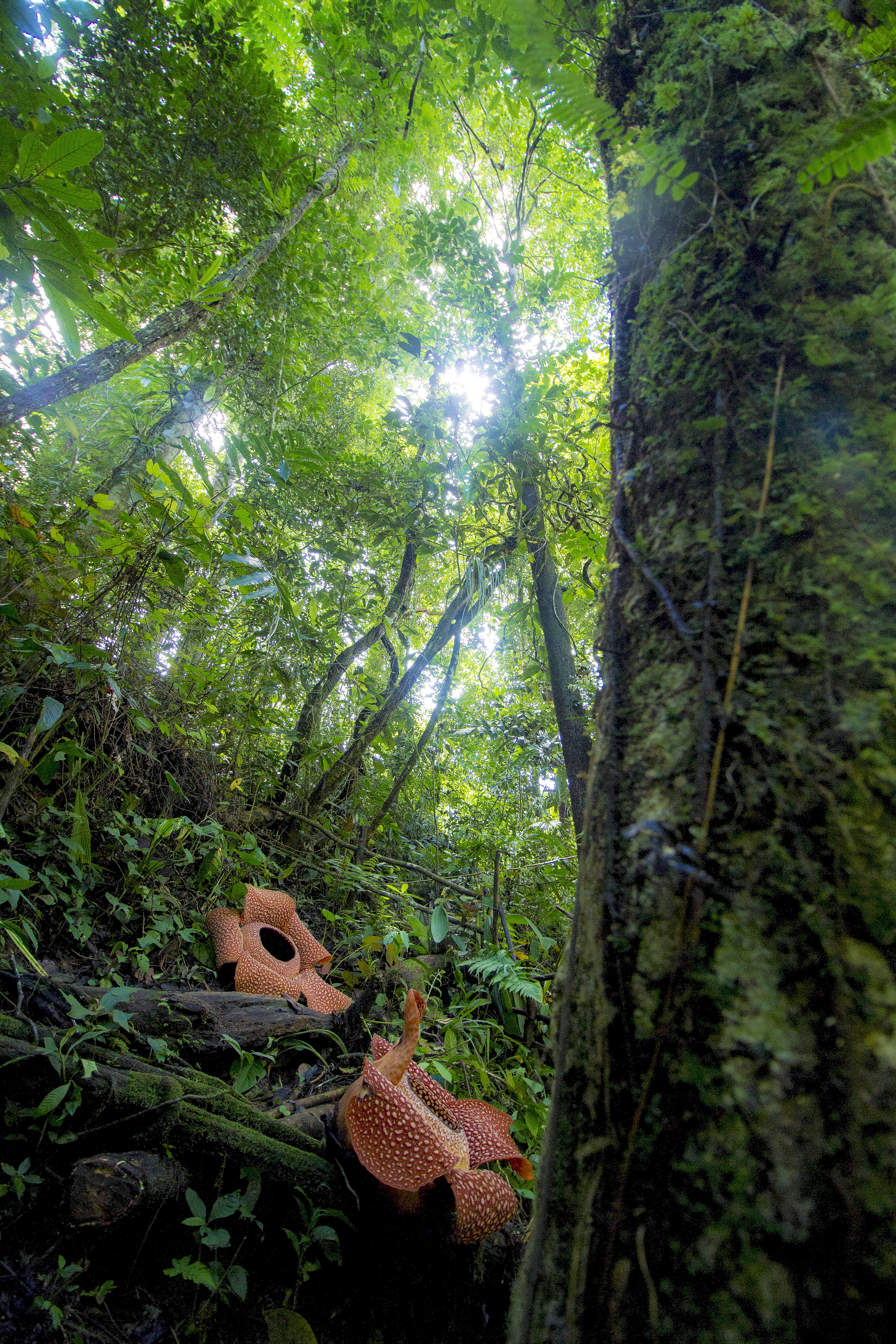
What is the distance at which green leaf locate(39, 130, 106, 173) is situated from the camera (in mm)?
1472

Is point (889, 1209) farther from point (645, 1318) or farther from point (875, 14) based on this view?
point (875, 14)

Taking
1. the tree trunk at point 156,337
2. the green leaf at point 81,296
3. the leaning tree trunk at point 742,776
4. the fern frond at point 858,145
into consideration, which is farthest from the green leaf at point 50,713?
the fern frond at point 858,145

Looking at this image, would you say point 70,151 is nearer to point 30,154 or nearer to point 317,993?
point 30,154

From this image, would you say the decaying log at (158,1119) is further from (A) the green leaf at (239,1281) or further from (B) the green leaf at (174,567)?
(B) the green leaf at (174,567)

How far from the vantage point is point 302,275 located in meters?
4.84

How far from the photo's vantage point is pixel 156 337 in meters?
4.40

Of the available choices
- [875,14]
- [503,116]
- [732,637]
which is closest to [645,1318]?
[732,637]

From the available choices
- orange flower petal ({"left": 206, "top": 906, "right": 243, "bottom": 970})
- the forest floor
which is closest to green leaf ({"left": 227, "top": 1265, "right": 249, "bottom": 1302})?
the forest floor

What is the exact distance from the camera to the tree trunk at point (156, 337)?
352cm

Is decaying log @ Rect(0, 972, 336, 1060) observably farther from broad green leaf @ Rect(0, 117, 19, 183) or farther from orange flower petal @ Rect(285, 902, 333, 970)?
broad green leaf @ Rect(0, 117, 19, 183)

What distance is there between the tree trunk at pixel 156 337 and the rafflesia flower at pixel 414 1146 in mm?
3670

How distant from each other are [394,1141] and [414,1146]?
5 centimetres

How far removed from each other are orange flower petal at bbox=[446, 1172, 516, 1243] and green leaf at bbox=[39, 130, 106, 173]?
2717mm

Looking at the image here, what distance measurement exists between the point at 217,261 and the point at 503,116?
456cm
